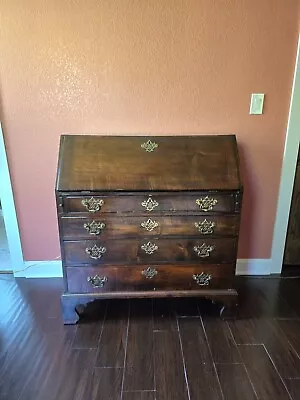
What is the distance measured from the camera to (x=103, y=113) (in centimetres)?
212

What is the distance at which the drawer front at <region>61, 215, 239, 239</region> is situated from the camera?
1.87 metres

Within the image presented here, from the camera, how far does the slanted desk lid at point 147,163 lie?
72.4 inches

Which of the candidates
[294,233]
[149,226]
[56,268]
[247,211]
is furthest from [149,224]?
[294,233]

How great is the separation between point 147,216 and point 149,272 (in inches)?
14.0

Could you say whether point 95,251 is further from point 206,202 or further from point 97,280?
point 206,202

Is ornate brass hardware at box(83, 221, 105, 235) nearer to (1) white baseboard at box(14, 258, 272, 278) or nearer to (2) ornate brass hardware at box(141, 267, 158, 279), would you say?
(2) ornate brass hardware at box(141, 267, 158, 279)

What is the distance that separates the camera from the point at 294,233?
254 cm

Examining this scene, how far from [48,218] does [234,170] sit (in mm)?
1361

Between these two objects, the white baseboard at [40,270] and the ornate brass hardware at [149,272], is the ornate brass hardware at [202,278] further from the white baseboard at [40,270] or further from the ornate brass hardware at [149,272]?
the white baseboard at [40,270]

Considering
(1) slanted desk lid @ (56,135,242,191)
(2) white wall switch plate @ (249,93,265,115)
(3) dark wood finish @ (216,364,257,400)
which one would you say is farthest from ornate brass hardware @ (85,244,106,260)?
(2) white wall switch plate @ (249,93,265,115)

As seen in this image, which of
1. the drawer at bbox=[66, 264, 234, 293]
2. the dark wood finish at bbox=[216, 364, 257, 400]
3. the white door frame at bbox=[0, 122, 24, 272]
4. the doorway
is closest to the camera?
the dark wood finish at bbox=[216, 364, 257, 400]

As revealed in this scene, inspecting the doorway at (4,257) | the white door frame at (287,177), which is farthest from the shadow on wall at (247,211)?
the doorway at (4,257)

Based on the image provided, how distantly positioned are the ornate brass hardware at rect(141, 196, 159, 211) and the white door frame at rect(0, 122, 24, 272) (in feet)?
3.44

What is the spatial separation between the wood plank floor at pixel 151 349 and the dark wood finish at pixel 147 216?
17 cm
